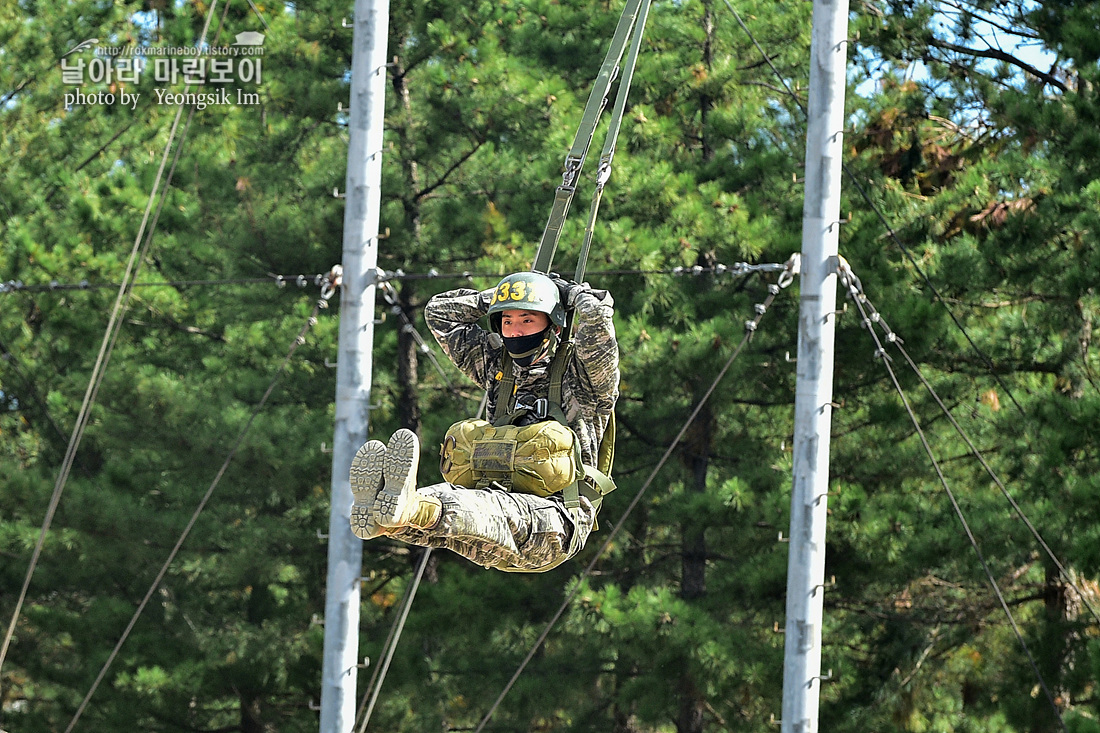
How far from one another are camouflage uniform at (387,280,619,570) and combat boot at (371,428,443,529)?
0.19 metres

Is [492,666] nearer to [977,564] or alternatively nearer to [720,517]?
[720,517]

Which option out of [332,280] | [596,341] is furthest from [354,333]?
[596,341]

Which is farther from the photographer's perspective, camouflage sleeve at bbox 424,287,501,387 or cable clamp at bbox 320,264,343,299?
cable clamp at bbox 320,264,343,299

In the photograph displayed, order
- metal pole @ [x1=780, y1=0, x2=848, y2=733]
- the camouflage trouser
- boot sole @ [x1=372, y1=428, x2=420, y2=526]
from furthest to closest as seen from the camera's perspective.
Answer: metal pole @ [x1=780, y1=0, x2=848, y2=733]
the camouflage trouser
boot sole @ [x1=372, y1=428, x2=420, y2=526]

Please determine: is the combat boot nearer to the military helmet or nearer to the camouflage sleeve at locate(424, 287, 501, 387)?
the military helmet

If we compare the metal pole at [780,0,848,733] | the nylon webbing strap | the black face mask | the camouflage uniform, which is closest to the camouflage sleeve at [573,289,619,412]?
the camouflage uniform

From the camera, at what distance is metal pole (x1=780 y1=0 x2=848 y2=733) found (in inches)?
400

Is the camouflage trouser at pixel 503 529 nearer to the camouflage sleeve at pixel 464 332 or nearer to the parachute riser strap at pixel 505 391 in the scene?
the parachute riser strap at pixel 505 391

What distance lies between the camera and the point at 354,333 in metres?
10.7

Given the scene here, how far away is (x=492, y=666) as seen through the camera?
1575cm

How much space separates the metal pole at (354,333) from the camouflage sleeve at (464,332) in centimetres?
343

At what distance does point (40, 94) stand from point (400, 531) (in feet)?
51.1

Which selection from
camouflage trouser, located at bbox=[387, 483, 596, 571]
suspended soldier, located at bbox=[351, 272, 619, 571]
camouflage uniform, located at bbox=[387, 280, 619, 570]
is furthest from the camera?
suspended soldier, located at bbox=[351, 272, 619, 571]

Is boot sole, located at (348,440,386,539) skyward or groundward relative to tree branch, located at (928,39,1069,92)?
groundward
